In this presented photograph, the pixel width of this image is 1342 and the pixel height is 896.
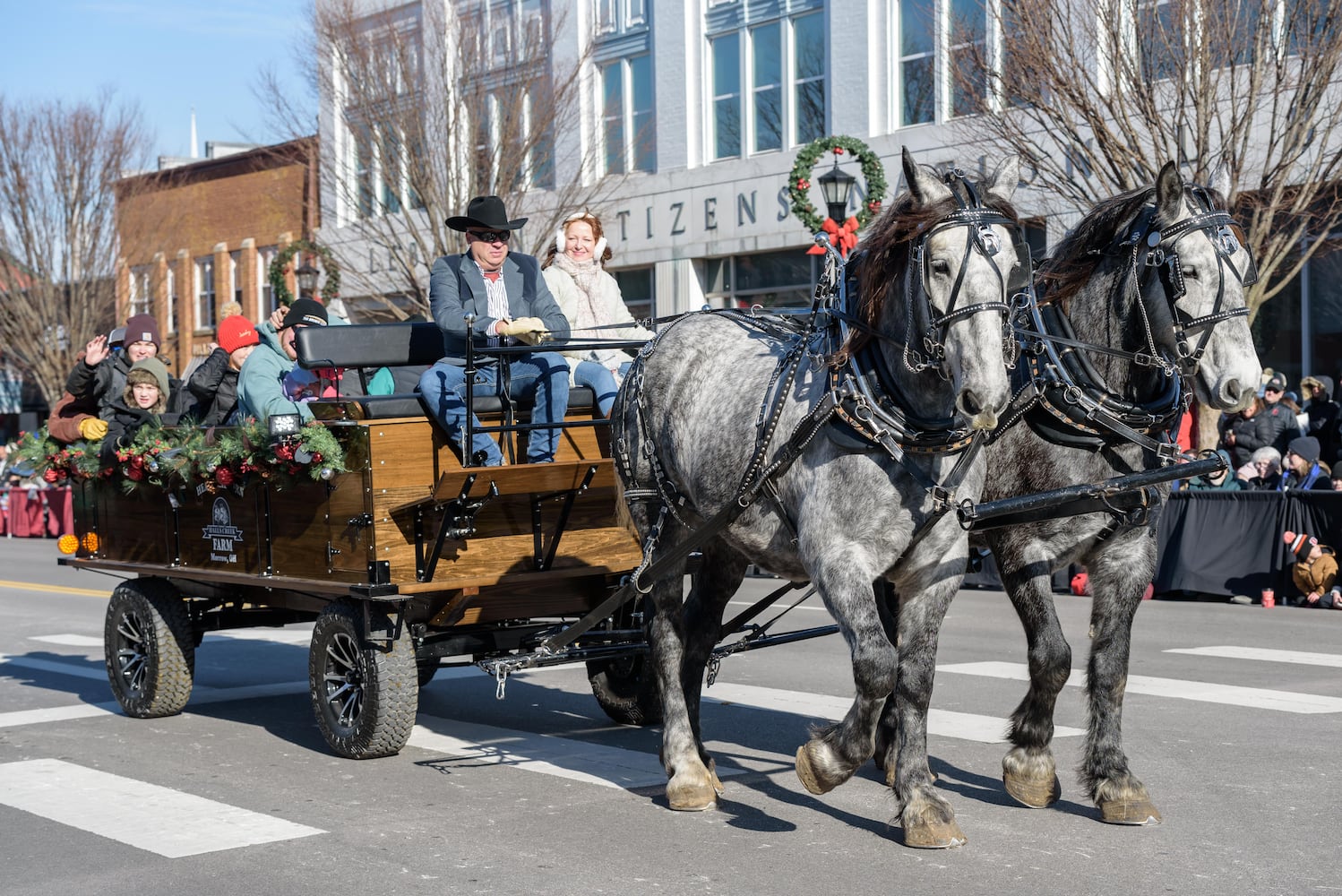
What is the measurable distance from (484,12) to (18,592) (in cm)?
1237

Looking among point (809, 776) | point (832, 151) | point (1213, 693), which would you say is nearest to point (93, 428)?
point (809, 776)

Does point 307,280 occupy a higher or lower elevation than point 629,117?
lower

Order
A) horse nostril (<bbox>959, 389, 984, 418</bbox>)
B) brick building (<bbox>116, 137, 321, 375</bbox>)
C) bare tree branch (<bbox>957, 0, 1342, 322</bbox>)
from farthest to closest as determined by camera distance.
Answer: brick building (<bbox>116, 137, 321, 375</bbox>), bare tree branch (<bbox>957, 0, 1342, 322</bbox>), horse nostril (<bbox>959, 389, 984, 418</bbox>)

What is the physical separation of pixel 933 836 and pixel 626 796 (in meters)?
1.56

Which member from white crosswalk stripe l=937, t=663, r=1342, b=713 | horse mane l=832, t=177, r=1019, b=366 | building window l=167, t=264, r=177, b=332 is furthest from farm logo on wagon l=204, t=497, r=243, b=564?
building window l=167, t=264, r=177, b=332

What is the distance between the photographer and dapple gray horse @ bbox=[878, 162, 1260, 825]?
5891mm

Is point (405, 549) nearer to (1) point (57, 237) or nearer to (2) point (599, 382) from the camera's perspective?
(2) point (599, 382)

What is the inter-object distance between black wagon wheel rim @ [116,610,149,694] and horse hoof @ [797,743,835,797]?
186 inches

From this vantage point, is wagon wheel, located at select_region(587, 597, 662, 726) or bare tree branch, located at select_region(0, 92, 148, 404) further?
bare tree branch, located at select_region(0, 92, 148, 404)

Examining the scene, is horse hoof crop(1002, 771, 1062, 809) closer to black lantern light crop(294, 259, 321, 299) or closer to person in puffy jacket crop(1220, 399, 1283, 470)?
person in puffy jacket crop(1220, 399, 1283, 470)

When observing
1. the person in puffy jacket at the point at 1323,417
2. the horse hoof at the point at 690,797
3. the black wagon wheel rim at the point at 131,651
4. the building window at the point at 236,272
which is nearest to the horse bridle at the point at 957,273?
the horse hoof at the point at 690,797

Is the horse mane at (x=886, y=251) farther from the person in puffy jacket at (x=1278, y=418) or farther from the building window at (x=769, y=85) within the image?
the building window at (x=769, y=85)

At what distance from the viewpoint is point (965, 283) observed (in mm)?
5242

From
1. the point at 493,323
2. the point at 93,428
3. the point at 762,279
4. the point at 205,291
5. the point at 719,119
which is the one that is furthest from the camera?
the point at 205,291
